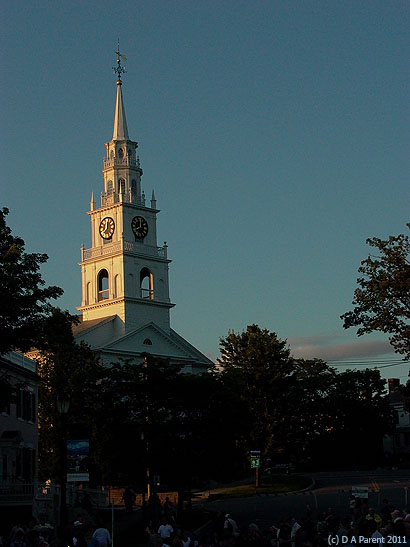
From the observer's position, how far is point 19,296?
100 ft

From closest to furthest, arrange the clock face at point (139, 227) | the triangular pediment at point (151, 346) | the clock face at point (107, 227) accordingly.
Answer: the triangular pediment at point (151, 346) < the clock face at point (107, 227) < the clock face at point (139, 227)

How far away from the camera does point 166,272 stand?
9425 centimetres

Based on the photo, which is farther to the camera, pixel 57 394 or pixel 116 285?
pixel 116 285

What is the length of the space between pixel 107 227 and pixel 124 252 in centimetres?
445

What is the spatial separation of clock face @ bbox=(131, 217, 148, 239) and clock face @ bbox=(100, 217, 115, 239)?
2081 millimetres

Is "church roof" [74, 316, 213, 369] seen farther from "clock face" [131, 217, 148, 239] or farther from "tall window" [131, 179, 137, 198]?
"tall window" [131, 179, 137, 198]

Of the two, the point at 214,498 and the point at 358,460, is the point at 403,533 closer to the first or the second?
the point at 214,498

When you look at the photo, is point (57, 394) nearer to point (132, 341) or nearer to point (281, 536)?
point (132, 341)

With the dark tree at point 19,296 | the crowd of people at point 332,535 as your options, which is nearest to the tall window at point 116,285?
the dark tree at point 19,296

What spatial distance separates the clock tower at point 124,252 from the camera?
3551 inches

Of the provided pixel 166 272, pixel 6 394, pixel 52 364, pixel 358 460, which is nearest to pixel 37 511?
pixel 6 394

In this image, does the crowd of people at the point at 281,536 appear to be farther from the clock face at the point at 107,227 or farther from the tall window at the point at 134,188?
the tall window at the point at 134,188

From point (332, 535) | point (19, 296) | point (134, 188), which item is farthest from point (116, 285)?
point (332, 535)

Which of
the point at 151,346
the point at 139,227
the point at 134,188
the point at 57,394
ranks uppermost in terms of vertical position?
the point at 134,188
